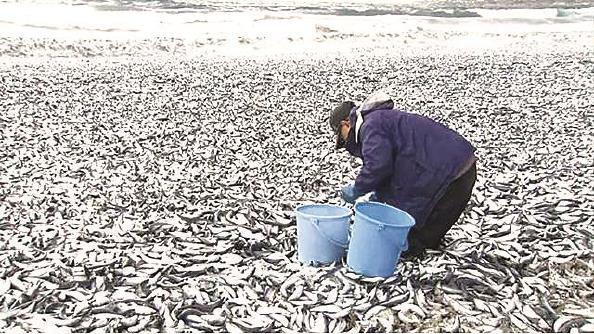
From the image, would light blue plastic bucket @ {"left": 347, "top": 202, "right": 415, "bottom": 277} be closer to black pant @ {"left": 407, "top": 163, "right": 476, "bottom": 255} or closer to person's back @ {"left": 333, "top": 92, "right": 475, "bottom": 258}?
person's back @ {"left": 333, "top": 92, "right": 475, "bottom": 258}

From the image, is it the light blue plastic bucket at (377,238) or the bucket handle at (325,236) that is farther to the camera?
the bucket handle at (325,236)

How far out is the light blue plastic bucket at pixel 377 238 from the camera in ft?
13.8

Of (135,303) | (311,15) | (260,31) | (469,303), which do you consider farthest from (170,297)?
(311,15)

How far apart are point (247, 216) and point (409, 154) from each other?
2004 mm

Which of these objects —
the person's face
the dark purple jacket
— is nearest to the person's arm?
the dark purple jacket

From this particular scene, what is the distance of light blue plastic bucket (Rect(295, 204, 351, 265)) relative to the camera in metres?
4.44

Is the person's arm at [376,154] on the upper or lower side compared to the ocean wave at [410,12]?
lower

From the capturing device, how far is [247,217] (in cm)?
577

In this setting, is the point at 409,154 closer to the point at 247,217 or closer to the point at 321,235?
the point at 321,235

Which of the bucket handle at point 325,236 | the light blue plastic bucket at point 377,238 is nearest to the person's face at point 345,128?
the light blue plastic bucket at point 377,238

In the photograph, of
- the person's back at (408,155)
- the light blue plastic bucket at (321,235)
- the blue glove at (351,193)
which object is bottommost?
the light blue plastic bucket at (321,235)

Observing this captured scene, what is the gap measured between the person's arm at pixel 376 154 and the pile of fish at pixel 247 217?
2.40ft

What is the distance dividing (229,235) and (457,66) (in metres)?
12.9

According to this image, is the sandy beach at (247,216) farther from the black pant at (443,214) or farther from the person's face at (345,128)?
the person's face at (345,128)
